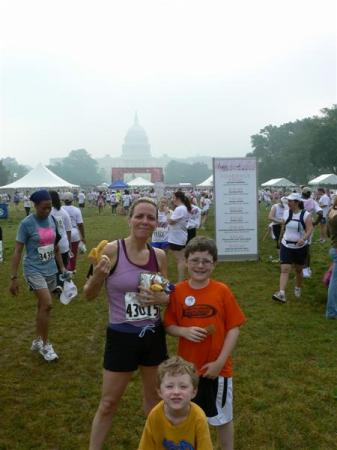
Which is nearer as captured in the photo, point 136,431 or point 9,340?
point 136,431

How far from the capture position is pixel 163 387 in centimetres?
218

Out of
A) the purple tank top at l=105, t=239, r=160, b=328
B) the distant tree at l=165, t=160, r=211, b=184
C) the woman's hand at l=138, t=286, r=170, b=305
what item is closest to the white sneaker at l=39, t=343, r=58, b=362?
the purple tank top at l=105, t=239, r=160, b=328

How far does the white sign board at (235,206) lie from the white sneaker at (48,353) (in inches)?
265

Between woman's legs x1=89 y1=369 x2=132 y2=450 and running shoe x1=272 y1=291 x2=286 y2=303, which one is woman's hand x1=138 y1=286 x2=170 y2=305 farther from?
running shoe x1=272 y1=291 x2=286 y2=303

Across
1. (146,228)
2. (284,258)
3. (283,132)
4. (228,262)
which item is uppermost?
(283,132)

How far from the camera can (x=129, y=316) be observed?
2.82m

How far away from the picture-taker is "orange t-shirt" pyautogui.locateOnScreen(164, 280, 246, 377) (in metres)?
2.65

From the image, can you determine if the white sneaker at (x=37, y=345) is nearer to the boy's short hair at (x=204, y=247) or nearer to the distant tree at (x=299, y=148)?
the boy's short hair at (x=204, y=247)

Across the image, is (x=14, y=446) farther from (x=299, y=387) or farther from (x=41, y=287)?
(x=299, y=387)

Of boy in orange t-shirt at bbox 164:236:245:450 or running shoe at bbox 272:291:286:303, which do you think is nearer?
boy in orange t-shirt at bbox 164:236:245:450

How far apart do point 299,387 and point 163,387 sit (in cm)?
263

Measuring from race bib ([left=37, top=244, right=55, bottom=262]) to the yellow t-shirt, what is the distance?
2855 mm

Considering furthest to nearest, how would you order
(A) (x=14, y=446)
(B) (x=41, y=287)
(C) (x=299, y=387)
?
(B) (x=41, y=287) < (C) (x=299, y=387) < (A) (x=14, y=446)

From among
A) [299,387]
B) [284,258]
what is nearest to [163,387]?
[299,387]
